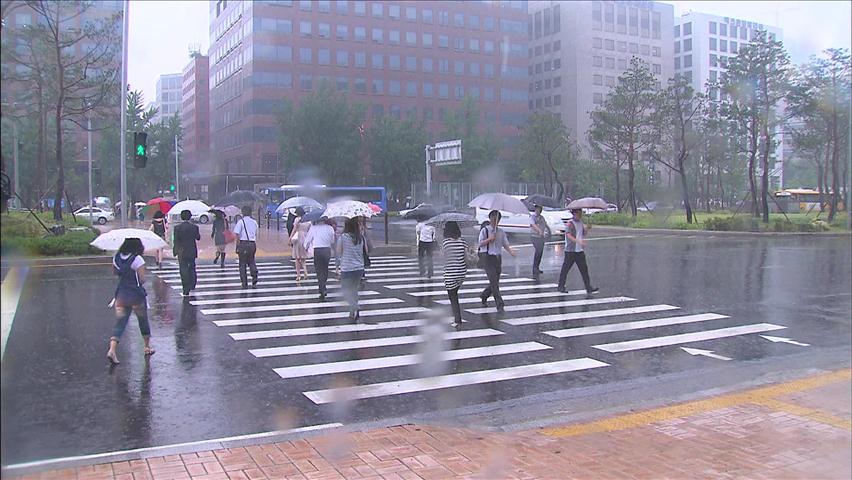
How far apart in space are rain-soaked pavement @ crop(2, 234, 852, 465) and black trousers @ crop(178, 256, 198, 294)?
26cm

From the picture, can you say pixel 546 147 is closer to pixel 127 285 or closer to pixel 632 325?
pixel 632 325

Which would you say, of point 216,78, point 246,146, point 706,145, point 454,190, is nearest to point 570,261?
A: point 706,145

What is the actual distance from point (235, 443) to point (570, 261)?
9466mm

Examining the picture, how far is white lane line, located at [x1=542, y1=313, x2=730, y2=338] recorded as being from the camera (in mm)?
9828

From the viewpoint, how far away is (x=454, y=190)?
56781 millimetres

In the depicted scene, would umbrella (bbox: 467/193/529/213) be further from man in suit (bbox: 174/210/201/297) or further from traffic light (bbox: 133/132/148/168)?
traffic light (bbox: 133/132/148/168)

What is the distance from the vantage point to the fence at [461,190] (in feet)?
182

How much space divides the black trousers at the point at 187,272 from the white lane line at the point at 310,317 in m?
2.72

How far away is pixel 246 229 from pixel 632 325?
8164mm

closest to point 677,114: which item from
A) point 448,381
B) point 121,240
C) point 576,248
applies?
point 576,248

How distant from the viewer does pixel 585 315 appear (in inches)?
445

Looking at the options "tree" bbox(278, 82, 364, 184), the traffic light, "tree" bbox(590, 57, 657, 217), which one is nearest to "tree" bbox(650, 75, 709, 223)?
"tree" bbox(590, 57, 657, 217)

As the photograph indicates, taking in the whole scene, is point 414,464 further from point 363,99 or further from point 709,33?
point 363,99

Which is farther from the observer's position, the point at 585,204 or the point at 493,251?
the point at 585,204
